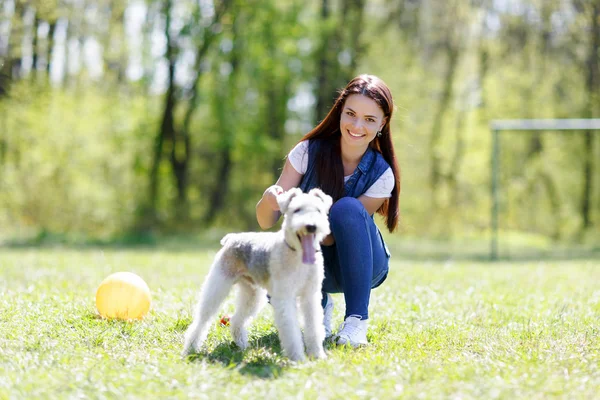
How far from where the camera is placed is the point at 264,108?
61.1 ft

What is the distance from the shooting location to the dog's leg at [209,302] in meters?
3.87

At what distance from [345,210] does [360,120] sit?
604mm

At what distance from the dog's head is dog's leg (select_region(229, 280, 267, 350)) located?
0.66 m

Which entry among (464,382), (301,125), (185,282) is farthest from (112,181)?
(464,382)

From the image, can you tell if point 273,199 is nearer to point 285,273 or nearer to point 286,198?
point 286,198

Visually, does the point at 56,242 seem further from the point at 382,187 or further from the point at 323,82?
the point at 382,187

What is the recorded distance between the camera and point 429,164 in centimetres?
1908

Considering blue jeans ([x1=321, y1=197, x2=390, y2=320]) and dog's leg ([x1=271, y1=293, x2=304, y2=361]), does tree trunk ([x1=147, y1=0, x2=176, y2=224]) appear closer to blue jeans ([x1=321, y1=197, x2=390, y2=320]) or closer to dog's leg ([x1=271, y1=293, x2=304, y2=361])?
blue jeans ([x1=321, y1=197, x2=390, y2=320])

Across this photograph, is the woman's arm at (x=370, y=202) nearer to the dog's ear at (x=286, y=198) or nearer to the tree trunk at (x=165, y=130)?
the dog's ear at (x=286, y=198)

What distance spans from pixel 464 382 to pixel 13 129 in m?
14.9

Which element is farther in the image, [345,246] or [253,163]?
[253,163]

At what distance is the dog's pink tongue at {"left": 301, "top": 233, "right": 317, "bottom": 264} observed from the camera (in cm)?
347

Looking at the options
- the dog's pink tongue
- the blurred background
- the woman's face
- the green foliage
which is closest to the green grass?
the dog's pink tongue

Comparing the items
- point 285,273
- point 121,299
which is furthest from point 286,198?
point 121,299
